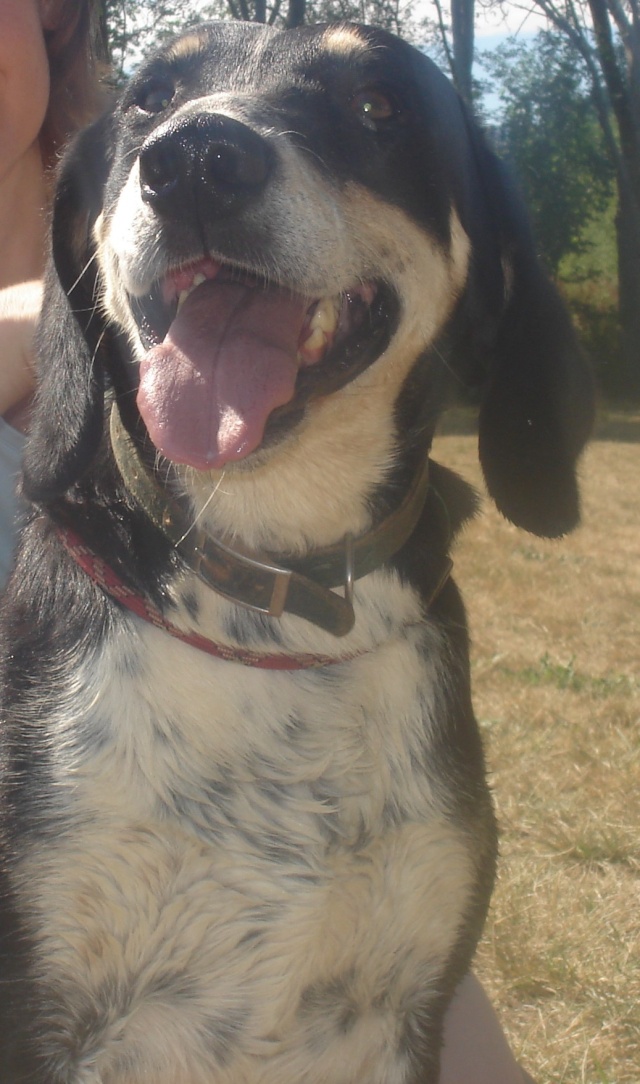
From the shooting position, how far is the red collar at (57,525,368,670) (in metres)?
1.74

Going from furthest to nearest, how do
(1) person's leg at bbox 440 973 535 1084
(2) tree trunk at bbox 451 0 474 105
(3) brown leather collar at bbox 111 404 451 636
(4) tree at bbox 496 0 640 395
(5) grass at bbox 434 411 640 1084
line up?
1. (4) tree at bbox 496 0 640 395
2. (2) tree trunk at bbox 451 0 474 105
3. (5) grass at bbox 434 411 640 1084
4. (1) person's leg at bbox 440 973 535 1084
5. (3) brown leather collar at bbox 111 404 451 636

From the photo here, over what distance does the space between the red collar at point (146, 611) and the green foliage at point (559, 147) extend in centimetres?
1164

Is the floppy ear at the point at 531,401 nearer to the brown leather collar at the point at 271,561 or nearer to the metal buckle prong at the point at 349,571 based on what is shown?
the brown leather collar at the point at 271,561

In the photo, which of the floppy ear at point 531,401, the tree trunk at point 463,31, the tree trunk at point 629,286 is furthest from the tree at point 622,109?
the floppy ear at point 531,401

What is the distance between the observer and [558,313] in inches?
82.0

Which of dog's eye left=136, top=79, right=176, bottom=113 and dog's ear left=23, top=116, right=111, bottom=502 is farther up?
A: dog's eye left=136, top=79, right=176, bottom=113

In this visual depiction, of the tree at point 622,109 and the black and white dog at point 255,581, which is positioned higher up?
the black and white dog at point 255,581

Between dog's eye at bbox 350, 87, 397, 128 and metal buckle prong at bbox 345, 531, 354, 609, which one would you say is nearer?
metal buckle prong at bbox 345, 531, 354, 609

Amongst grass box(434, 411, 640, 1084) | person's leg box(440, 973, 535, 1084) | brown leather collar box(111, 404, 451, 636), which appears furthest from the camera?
grass box(434, 411, 640, 1084)

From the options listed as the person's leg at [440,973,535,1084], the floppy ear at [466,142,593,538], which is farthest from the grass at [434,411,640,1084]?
the person's leg at [440,973,535,1084]

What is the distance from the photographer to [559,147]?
48.2ft

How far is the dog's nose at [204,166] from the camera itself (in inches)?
60.2

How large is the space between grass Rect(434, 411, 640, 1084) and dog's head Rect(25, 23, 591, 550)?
10.0 inches

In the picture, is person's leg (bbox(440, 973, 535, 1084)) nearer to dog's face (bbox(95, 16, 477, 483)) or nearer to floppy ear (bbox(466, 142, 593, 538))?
floppy ear (bbox(466, 142, 593, 538))
